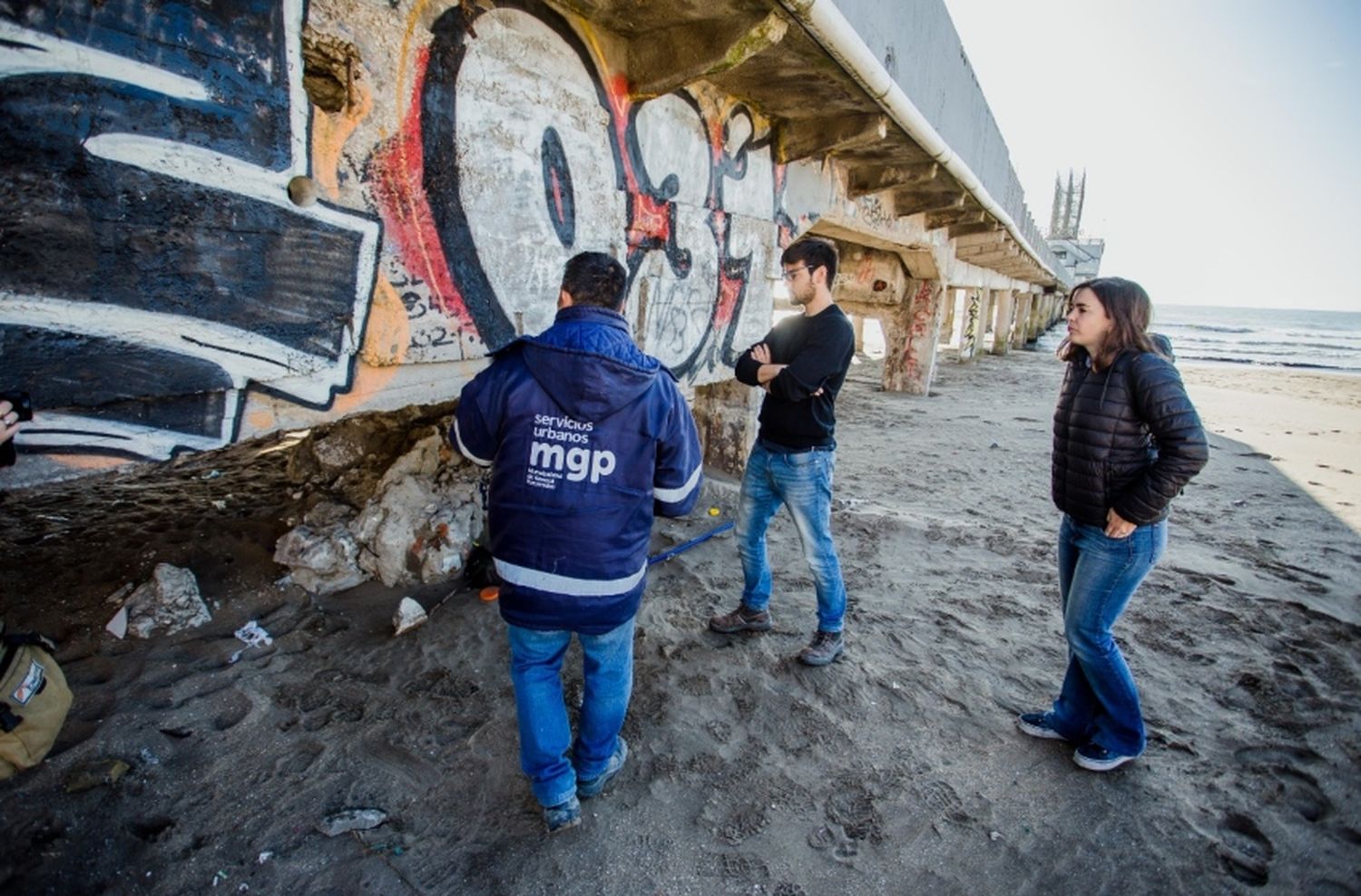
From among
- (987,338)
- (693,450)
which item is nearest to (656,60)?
(693,450)

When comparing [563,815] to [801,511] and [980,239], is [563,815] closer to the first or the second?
[801,511]

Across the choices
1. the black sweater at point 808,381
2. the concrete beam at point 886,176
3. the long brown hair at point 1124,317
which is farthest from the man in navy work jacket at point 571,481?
the concrete beam at point 886,176

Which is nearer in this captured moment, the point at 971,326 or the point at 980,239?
the point at 980,239

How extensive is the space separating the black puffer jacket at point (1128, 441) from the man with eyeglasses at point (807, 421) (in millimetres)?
1062

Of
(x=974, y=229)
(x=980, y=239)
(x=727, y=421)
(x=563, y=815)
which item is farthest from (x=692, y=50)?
(x=980, y=239)

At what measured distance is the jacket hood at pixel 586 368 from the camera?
204 centimetres

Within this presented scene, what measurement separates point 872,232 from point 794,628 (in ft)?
20.6

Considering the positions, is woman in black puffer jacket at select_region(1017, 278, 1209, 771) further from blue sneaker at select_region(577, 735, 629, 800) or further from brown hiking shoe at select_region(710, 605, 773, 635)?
blue sneaker at select_region(577, 735, 629, 800)

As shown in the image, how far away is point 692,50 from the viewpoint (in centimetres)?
→ 380

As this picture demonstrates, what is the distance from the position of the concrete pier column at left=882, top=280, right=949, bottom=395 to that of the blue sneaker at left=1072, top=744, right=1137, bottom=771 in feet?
35.2

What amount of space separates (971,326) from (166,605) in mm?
22936

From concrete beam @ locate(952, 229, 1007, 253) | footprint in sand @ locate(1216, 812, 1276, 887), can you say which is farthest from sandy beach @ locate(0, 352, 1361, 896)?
concrete beam @ locate(952, 229, 1007, 253)

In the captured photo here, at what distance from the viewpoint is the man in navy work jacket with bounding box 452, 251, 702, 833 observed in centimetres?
206

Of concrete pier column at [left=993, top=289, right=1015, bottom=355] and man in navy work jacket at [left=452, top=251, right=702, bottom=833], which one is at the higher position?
concrete pier column at [left=993, top=289, right=1015, bottom=355]
